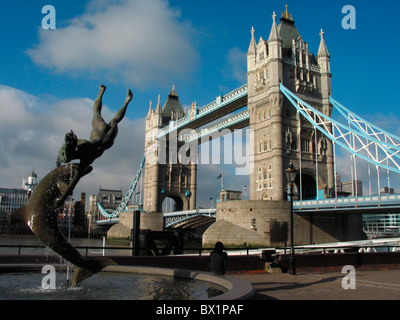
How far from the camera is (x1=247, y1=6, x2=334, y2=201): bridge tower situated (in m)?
38.5

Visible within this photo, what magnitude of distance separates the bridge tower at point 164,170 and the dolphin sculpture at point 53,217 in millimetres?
56682

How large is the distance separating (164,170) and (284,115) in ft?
105

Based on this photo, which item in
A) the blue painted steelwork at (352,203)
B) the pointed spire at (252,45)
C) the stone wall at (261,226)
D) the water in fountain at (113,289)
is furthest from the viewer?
the pointed spire at (252,45)

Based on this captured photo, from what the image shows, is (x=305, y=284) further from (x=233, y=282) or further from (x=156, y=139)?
(x=156, y=139)

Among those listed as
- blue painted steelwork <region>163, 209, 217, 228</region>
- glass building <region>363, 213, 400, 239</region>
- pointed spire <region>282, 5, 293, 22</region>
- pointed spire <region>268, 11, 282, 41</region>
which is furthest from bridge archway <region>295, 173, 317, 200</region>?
glass building <region>363, 213, 400, 239</region>

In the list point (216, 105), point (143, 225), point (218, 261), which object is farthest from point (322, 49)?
point (218, 261)

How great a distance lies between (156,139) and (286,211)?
3643 centimetres

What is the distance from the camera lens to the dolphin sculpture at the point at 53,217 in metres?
7.21

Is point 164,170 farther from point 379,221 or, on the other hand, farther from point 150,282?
point 379,221

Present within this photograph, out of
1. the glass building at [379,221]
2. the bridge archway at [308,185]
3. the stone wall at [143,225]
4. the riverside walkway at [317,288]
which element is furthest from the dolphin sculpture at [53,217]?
the glass building at [379,221]

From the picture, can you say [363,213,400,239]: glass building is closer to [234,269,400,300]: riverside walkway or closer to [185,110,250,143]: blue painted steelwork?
[185,110,250,143]: blue painted steelwork

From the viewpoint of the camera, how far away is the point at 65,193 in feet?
23.7

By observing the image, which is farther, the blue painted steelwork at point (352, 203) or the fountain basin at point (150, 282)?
the blue painted steelwork at point (352, 203)

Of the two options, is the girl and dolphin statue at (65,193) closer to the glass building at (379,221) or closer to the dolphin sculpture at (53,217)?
the dolphin sculpture at (53,217)
